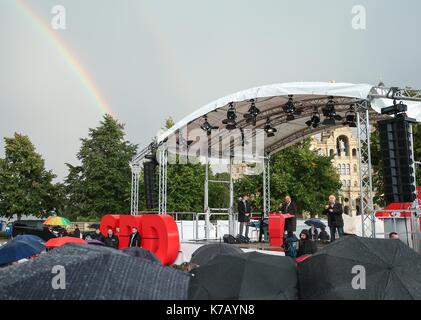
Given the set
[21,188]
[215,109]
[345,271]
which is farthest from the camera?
[21,188]

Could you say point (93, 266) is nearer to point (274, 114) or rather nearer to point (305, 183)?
point (274, 114)

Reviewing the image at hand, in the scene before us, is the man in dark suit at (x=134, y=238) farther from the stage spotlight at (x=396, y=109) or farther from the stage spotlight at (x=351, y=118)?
the stage spotlight at (x=396, y=109)

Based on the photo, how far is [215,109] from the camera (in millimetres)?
14953

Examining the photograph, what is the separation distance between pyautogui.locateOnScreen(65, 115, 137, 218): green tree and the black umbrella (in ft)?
128

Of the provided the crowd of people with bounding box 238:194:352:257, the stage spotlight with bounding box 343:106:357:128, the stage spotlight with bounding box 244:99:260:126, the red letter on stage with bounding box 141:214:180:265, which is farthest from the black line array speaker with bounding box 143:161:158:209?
the stage spotlight with bounding box 343:106:357:128

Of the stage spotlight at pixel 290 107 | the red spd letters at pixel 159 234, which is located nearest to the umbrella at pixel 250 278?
the red spd letters at pixel 159 234

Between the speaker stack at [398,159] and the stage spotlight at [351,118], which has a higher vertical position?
the stage spotlight at [351,118]

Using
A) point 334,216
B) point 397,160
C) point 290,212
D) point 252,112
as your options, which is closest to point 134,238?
point 290,212

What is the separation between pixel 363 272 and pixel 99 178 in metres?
41.5

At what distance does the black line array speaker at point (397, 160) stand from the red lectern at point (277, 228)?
331cm

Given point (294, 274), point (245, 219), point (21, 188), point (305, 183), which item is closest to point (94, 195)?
point (21, 188)

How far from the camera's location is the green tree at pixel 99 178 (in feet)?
141

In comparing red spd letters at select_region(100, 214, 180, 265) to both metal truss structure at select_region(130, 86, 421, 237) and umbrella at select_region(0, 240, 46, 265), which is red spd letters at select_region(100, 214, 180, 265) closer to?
metal truss structure at select_region(130, 86, 421, 237)
